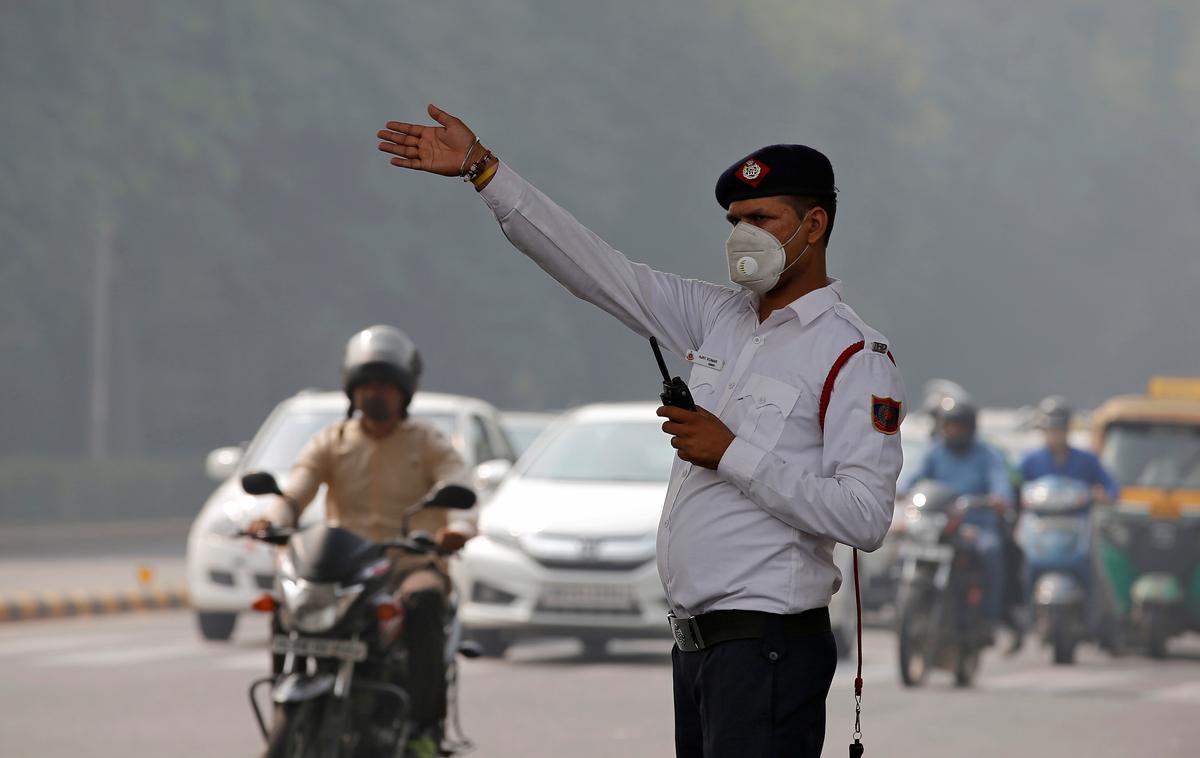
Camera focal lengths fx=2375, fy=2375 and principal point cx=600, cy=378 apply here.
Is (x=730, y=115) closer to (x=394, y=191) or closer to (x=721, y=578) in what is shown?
(x=394, y=191)

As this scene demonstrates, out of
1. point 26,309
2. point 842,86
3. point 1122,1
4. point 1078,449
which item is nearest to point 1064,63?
point 1122,1

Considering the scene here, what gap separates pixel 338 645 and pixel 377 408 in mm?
1522

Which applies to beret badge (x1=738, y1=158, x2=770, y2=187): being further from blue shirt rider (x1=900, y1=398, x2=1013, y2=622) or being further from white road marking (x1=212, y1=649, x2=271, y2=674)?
blue shirt rider (x1=900, y1=398, x2=1013, y2=622)

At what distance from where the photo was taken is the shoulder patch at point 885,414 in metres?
4.48

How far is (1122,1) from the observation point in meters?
86.1

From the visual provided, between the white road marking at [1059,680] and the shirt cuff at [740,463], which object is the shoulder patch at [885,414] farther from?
the white road marking at [1059,680]

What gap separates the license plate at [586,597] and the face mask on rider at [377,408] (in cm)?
578

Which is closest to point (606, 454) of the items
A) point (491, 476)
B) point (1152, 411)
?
point (491, 476)

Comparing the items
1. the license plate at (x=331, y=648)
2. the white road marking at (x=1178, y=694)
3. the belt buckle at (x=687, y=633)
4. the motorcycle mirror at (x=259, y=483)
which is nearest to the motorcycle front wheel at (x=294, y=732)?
the license plate at (x=331, y=648)

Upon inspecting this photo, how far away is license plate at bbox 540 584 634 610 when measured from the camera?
14.6 m

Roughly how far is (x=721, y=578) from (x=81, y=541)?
2698 centimetres

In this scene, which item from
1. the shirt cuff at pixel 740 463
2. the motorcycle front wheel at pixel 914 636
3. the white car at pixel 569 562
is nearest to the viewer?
the shirt cuff at pixel 740 463

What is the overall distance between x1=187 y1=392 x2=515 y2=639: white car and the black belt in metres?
10.8

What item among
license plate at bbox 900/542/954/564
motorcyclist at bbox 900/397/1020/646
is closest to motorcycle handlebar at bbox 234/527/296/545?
license plate at bbox 900/542/954/564
